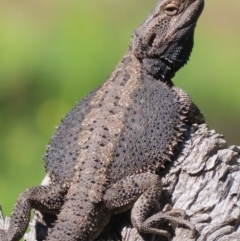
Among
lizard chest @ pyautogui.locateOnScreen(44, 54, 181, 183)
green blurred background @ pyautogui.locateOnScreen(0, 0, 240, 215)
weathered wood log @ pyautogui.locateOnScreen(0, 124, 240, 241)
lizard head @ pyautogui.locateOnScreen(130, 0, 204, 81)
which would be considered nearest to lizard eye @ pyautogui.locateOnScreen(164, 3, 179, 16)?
lizard head @ pyautogui.locateOnScreen(130, 0, 204, 81)

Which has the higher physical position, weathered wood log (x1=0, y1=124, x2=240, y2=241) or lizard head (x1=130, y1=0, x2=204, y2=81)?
lizard head (x1=130, y1=0, x2=204, y2=81)

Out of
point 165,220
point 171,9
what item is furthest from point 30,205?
point 171,9

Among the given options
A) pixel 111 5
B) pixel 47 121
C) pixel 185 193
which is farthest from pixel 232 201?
pixel 111 5

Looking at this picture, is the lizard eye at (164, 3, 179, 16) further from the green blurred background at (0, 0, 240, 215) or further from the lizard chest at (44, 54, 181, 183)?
the green blurred background at (0, 0, 240, 215)

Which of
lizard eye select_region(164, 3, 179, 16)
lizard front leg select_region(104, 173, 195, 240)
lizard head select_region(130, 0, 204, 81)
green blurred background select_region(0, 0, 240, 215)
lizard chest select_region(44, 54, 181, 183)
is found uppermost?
green blurred background select_region(0, 0, 240, 215)

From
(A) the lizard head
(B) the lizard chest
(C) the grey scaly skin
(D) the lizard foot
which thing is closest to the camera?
(D) the lizard foot

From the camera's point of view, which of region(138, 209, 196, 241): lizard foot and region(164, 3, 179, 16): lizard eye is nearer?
region(138, 209, 196, 241): lizard foot

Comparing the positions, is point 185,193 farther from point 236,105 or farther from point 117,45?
point 117,45

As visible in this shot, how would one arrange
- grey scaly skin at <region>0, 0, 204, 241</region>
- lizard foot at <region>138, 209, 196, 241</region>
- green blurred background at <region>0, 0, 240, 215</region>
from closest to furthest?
lizard foot at <region>138, 209, 196, 241</region>
grey scaly skin at <region>0, 0, 204, 241</region>
green blurred background at <region>0, 0, 240, 215</region>
